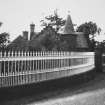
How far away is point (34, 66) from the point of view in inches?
462

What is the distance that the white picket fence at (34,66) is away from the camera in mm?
9609

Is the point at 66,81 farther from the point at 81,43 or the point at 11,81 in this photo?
the point at 81,43

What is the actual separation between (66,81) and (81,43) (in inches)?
1849

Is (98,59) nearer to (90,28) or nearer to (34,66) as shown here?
(34,66)

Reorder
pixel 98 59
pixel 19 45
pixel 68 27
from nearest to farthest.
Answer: pixel 98 59, pixel 19 45, pixel 68 27

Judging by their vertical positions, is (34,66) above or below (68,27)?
below

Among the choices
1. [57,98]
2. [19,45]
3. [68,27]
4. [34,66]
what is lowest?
[57,98]

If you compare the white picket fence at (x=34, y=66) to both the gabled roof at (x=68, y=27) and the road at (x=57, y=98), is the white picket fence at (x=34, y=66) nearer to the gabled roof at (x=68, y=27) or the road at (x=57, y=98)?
the road at (x=57, y=98)

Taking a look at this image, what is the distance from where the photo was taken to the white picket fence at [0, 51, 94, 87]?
31.5 feet

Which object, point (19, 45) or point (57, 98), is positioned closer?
point (57, 98)

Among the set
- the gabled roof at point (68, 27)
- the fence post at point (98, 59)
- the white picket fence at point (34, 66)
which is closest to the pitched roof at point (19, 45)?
the fence post at point (98, 59)

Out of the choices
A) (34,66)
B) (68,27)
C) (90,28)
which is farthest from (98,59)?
(90,28)

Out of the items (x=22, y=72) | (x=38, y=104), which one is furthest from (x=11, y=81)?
(x=38, y=104)

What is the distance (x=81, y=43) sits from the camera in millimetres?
58031
